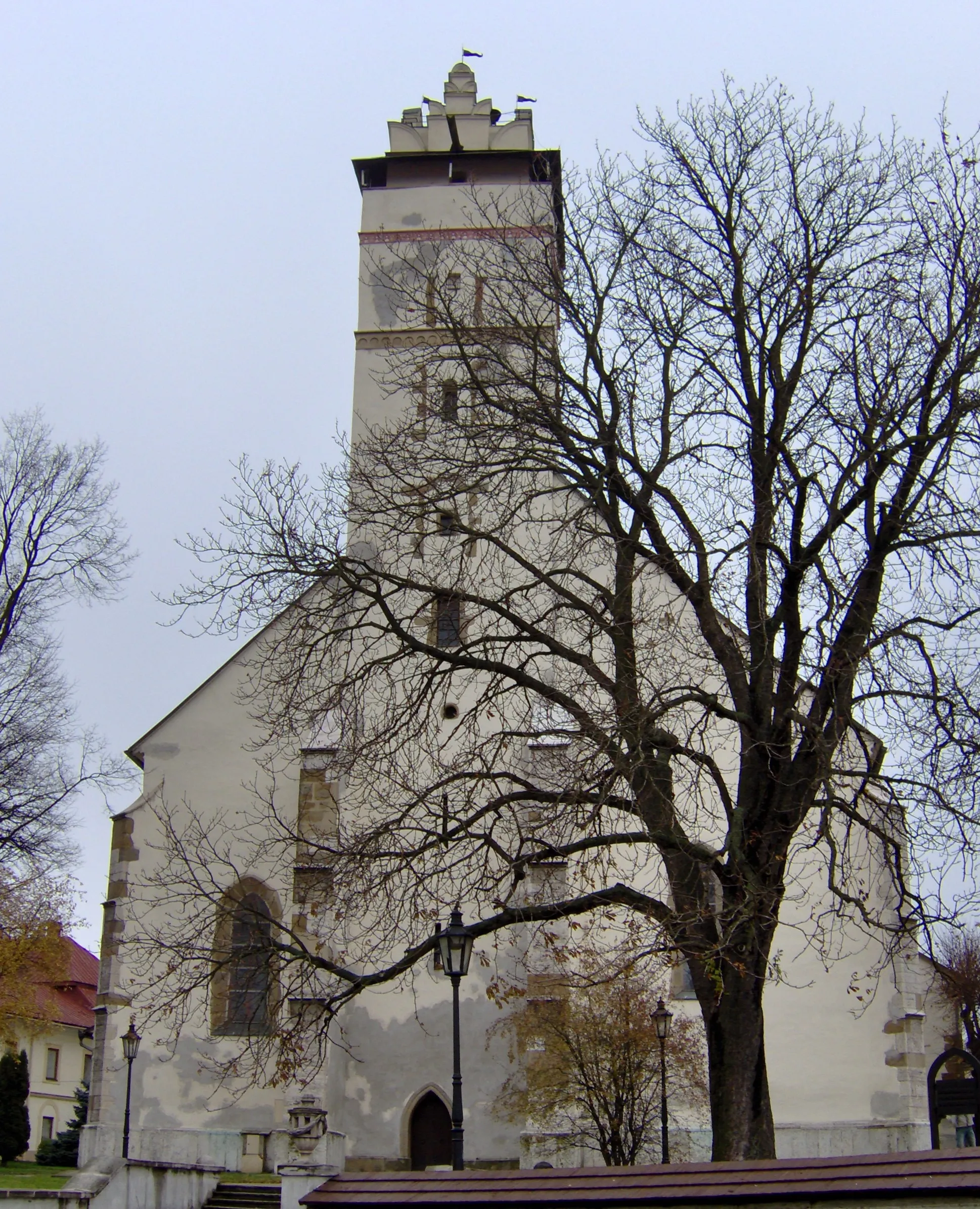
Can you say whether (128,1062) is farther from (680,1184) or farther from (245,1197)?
(680,1184)

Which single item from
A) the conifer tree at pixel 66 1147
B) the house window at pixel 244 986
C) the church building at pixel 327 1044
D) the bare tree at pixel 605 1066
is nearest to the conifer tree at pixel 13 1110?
the conifer tree at pixel 66 1147

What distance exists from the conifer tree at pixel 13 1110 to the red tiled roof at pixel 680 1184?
28262 millimetres

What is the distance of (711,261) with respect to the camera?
1377 cm

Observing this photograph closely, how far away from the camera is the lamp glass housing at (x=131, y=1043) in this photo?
61.0 feet

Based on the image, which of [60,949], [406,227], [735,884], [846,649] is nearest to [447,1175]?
[735,884]

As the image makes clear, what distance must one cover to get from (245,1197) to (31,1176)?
32.1ft

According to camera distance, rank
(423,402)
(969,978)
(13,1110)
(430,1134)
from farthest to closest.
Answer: (969,978) < (13,1110) < (430,1134) < (423,402)

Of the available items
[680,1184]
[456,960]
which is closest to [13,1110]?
[456,960]

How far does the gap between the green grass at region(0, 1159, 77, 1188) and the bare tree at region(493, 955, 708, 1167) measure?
7004 millimetres

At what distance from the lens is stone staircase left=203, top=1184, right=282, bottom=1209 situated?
58.1 feet

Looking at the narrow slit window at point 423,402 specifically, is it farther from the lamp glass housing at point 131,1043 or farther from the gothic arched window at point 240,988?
the lamp glass housing at point 131,1043

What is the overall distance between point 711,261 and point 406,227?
12.2m

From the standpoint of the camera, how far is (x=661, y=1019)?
52.5ft

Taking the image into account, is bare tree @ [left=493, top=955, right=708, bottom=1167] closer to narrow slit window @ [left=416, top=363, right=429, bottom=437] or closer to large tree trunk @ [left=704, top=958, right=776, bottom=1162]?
large tree trunk @ [left=704, top=958, right=776, bottom=1162]
